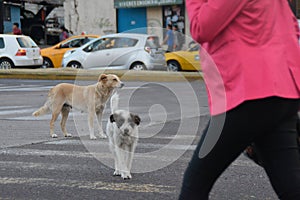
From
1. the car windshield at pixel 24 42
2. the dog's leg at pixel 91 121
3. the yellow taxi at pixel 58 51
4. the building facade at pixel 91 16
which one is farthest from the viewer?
the building facade at pixel 91 16

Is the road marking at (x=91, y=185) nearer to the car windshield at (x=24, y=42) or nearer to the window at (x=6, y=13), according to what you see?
the car windshield at (x=24, y=42)

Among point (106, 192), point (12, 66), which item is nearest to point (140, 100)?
point (106, 192)

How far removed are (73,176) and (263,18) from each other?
364cm

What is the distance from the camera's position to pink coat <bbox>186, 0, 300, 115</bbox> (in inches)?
111

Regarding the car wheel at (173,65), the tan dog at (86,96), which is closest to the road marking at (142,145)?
the tan dog at (86,96)

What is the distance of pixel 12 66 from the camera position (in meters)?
25.6

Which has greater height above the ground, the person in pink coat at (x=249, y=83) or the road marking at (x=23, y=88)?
the person in pink coat at (x=249, y=83)

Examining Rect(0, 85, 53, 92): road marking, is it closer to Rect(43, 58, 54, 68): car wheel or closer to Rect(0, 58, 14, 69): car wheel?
Rect(0, 58, 14, 69): car wheel

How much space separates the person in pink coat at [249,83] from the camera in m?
2.81

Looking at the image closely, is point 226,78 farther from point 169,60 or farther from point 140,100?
point 169,60

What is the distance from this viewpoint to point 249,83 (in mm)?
2805

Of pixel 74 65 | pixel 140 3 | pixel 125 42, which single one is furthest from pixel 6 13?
pixel 125 42

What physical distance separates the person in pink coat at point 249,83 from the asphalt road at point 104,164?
1.53 metres

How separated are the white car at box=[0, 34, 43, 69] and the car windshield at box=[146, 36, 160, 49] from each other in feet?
18.6
